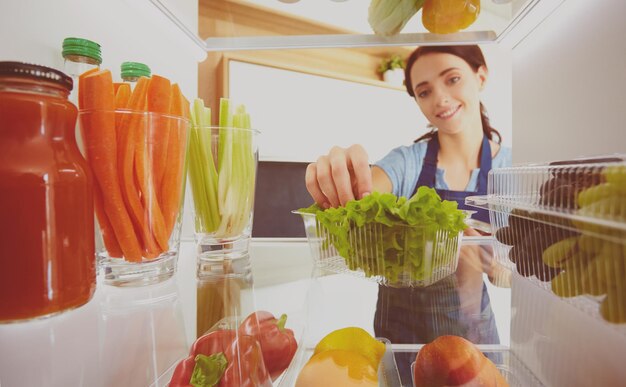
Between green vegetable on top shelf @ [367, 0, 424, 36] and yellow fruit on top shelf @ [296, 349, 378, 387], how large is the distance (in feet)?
2.27

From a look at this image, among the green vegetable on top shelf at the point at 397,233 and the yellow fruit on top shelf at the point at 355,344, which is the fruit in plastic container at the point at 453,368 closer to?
the yellow fruit on top shelf at the point at 355,344

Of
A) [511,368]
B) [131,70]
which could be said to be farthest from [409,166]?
[511,368]

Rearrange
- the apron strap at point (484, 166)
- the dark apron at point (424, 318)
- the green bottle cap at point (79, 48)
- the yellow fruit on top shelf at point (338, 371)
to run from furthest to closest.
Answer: the apron strap at point (484, 166) < the green bottle cap at point (79, 48) < the dark apron at point (424, 318) < the yellow fruit on top shelf at point (338, 371)

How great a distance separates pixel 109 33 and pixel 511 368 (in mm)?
726

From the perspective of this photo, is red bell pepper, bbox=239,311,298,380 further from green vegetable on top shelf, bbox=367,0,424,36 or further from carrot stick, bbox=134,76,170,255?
green vegetable on top shelf, bbox=367,0,424,36

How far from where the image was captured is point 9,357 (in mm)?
292

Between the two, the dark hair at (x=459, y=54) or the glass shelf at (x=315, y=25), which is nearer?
the glass shelf at (x=315, y=25)

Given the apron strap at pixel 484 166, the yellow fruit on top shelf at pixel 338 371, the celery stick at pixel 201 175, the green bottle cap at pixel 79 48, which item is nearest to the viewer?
the yellow fruit on top shelf at pixel 338 371

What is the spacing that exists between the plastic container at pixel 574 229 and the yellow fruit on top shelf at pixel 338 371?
188 millimetres

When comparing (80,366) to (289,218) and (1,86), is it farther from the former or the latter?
(289,218)

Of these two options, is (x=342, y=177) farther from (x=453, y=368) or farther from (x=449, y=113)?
(x=449, y=113)

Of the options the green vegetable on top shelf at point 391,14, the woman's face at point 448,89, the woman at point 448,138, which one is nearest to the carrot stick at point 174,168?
the green vegetable on top shelf at point 391,14

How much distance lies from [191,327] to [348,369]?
0.19m

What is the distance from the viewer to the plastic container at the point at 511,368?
285mm
